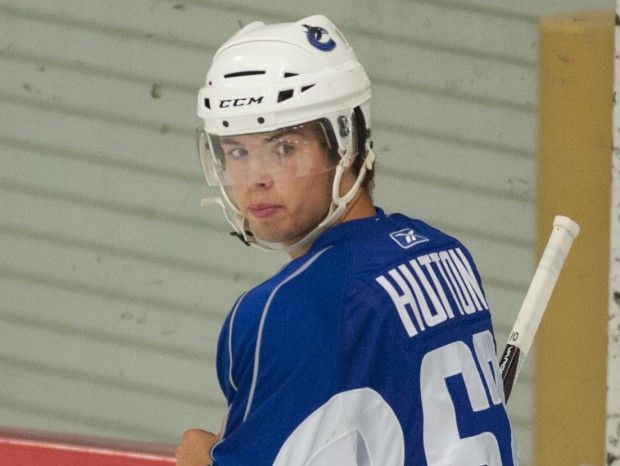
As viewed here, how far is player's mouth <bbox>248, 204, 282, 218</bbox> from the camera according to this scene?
3.35m

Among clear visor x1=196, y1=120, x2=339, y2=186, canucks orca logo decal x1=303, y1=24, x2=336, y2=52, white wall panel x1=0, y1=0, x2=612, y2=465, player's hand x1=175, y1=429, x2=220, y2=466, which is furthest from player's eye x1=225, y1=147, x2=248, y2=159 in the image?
white wall panel x1=0, y1=0, x2=612, y2=465

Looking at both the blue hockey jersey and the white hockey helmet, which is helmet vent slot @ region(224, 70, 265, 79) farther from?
the blue hockey jersey

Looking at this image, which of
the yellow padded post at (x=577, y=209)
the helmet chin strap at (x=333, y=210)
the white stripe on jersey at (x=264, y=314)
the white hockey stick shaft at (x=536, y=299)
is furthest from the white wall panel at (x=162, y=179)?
the white stripe on jersey at (x=264, y=314)

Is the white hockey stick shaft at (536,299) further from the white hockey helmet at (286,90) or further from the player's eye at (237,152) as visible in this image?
the player's eye at (237,152)

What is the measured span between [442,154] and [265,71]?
107 inches

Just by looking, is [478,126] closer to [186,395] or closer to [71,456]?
[186,395]

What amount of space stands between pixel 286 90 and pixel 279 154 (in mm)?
114

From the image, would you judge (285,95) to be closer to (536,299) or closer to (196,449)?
(196,449)

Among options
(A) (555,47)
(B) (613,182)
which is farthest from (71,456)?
(A) (555,47)

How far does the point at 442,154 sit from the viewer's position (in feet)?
19.9

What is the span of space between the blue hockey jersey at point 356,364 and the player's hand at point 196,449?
0.20 m

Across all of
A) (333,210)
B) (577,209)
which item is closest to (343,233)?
(333,210)

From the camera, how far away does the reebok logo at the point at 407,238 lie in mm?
3303

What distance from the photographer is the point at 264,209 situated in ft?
11.0
